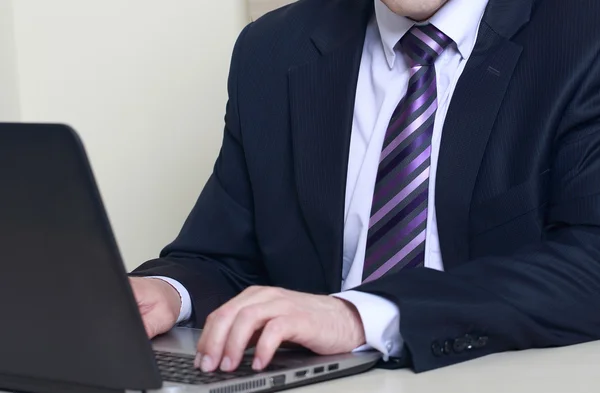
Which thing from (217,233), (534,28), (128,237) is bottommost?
(128,237)

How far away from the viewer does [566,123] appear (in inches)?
52.0

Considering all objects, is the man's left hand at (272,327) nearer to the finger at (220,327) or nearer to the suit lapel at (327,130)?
the finger at (220,327)

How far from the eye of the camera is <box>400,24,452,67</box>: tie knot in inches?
58.9

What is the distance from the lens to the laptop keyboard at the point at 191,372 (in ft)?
2.85

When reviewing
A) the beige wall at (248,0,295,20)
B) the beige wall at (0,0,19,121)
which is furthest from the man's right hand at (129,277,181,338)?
the beige wall at (0,0,19,121)

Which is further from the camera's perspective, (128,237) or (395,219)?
(128,237)

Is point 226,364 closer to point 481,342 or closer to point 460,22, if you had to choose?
point 481,342

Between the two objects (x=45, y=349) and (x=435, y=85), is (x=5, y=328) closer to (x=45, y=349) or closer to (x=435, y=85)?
(x=45, y=349)

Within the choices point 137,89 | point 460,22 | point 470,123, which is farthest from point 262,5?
point 470,123

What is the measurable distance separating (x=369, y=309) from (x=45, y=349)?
0.34 m

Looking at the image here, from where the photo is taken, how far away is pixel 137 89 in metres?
2.36

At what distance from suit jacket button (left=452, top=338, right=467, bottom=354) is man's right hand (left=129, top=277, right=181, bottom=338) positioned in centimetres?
38

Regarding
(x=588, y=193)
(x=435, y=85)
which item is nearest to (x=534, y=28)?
(x=435, y=85)

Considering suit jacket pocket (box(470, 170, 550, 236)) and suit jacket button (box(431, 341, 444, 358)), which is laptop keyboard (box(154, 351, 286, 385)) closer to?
suit jacket button (box(431, 341, 444, 358))
